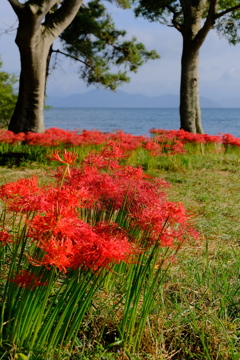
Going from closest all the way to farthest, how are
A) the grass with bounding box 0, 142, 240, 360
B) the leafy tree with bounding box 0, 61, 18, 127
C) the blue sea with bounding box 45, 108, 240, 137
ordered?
1. the grass with bounding box 0, 142, 240, 360
2. the leafy tree with bounding box 0, 61, 18, 127
3. the blue sea with bounding box 45, 108, 240, 137

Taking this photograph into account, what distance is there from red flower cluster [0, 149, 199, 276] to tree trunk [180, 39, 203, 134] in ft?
33.4

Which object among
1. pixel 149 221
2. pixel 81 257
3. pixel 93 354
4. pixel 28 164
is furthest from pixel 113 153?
pixel 28 164

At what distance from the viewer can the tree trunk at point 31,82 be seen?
29.3 ft

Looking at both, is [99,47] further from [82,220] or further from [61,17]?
[82,220]

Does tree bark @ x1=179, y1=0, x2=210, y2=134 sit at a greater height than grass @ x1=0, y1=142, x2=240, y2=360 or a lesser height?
greater

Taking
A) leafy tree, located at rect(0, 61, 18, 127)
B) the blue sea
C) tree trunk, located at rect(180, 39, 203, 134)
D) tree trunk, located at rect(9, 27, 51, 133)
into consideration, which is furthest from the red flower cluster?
the blue sea

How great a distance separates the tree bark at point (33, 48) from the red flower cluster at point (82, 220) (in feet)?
23.1

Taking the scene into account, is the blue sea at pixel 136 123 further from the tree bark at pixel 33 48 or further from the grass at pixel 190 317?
the grass at pixel 190 317

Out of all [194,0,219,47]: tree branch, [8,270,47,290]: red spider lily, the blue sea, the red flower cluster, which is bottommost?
the blue sea

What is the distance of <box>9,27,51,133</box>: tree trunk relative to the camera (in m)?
8.95

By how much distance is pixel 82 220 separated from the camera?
5.70 ft

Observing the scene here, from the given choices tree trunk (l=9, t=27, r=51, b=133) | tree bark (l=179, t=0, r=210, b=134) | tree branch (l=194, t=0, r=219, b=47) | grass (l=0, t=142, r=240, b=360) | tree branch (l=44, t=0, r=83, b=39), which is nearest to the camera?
grass (l=0, t=142, r=240, b=360)

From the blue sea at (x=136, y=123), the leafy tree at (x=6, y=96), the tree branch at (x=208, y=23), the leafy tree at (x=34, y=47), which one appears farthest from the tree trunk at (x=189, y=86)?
the blue sea at (x=136, y=123)

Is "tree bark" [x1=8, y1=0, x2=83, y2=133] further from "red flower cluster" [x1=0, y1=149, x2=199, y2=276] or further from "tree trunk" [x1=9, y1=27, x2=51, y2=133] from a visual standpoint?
"red flower cluster" [x1=0, y1=149, x2=199, y2=276]
